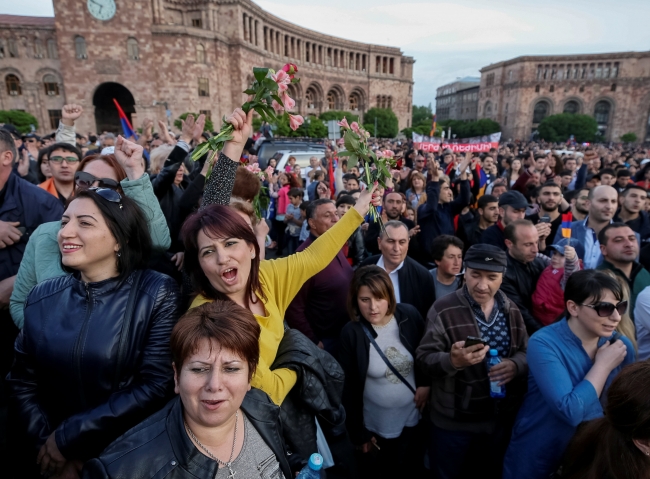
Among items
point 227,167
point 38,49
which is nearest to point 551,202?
point 227,167

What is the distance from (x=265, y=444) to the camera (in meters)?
1.64

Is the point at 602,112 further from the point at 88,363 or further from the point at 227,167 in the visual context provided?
the point at 88,363

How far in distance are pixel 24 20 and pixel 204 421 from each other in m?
44.4

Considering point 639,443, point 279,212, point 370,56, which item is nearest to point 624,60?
point 370,56

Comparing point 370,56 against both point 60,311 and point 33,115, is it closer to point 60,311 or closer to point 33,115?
point 33,115

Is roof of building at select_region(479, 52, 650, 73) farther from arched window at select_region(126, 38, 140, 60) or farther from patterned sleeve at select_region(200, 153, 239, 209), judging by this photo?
patterned sleeve at select_region(200, 153, 239, 209)

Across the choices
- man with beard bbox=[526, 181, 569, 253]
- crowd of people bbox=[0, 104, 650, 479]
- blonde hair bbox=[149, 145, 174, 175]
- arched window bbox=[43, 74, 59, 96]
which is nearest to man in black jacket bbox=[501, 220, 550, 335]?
crowd of people bbox=[0, 104, 650, 479]

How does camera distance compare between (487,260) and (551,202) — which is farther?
(551,202)

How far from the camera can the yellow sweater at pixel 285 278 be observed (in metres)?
1.97

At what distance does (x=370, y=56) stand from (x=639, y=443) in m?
60.5

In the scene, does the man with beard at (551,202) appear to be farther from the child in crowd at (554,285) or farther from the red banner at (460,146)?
the red banner at (460,146)

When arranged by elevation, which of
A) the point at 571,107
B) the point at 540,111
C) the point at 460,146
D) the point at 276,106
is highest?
the point at 571,107

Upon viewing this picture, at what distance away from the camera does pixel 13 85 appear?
32.3 metres

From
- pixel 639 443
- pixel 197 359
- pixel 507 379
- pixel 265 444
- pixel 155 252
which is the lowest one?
pixel 507 379
